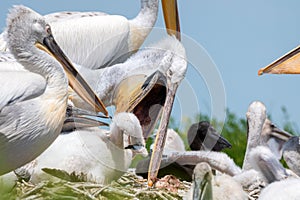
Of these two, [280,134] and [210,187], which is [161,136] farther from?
[210,187]

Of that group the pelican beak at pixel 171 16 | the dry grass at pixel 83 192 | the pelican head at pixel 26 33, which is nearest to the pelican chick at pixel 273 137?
the pelican beak at pixel 171 16

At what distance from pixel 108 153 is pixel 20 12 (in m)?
1.05

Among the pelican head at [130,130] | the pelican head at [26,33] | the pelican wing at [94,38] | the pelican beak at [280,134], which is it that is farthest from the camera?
the pelican wing at [94,38]

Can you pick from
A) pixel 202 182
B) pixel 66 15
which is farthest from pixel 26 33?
pixel 66 15

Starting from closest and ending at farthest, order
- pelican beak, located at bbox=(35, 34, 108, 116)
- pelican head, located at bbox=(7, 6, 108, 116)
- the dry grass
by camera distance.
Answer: the dry grass < pelican head, located at bbox=(7, 6, 108, 116) < pelican beak, located at bbox=(35, 34, 108, 116)

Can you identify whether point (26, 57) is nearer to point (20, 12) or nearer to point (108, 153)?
point (20, 12)

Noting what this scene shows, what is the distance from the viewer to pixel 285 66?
7484 millimetres

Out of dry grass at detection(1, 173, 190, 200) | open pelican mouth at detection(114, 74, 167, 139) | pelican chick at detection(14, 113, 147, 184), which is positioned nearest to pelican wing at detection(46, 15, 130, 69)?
open pelican mouth at detection(114, 74, 167, 139)

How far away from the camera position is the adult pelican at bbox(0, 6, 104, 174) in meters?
5.06

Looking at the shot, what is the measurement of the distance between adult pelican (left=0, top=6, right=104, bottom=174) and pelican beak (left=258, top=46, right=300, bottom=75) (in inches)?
93.3

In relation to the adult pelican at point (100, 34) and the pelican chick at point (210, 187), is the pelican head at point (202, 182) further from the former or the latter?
the adult pelican at point (100, 34)

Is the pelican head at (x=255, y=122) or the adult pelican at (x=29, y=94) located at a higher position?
the adult pelican at (x=29, y=94)

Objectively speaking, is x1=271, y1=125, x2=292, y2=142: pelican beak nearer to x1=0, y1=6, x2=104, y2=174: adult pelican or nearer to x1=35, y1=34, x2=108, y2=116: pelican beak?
x1=35, y1=34, x2=108, y2=116: pelican beak

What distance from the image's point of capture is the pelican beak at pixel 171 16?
789cm
